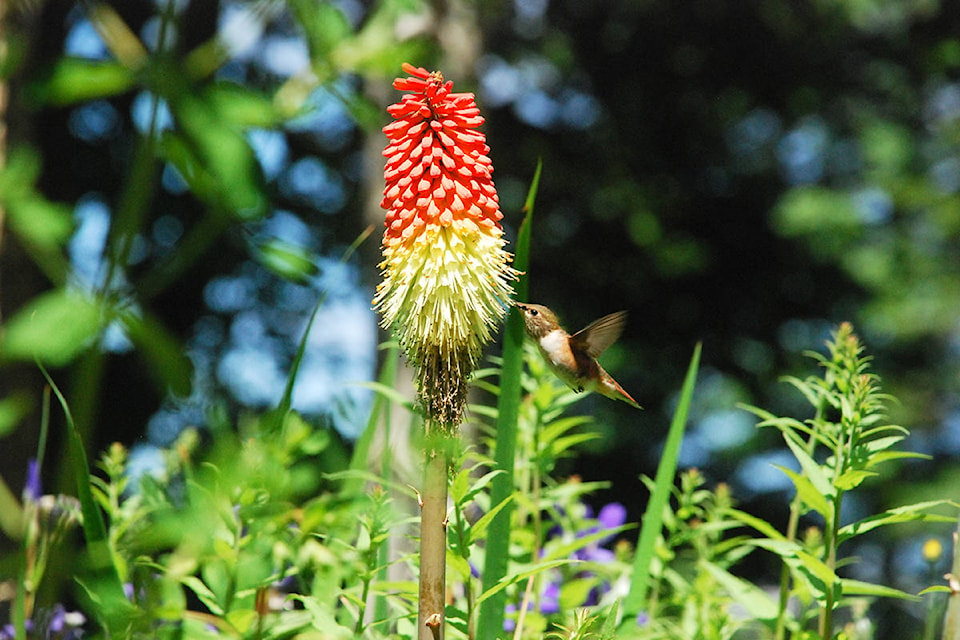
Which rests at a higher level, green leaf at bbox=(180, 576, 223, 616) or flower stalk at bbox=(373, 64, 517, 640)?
flower stalk at bbox=(373, 64, 517, 640)

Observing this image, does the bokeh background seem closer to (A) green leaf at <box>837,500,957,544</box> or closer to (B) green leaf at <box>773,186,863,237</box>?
(B) green leaf at <box>773,186,863,237</box>

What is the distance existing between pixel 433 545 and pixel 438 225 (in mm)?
475

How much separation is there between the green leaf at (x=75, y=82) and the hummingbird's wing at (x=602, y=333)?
1.36 m

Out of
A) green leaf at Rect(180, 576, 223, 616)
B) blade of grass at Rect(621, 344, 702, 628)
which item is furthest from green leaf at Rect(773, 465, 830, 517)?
green leaf at Rect(180, 576, 223, 616)

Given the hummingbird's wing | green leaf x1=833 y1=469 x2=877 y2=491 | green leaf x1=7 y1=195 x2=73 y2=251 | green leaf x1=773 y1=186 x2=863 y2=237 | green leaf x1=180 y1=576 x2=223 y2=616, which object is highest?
green leaf x1=773 y1=186 x2=863 y2=237

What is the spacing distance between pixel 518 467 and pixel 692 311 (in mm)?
10376

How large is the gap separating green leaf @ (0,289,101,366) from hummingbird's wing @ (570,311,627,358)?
1426 millimetres

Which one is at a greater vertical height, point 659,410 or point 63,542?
point 659,410

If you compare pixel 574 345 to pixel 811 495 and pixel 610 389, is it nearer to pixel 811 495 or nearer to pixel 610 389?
pixel 610 389

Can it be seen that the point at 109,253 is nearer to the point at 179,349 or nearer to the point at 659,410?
the point at 179,349

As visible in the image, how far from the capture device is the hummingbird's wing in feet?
6.86

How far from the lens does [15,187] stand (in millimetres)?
846

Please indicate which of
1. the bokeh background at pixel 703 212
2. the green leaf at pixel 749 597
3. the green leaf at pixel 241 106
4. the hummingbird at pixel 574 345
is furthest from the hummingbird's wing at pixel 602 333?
the bokeh background at pixel 703 212

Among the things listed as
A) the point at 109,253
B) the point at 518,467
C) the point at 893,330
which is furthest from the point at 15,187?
the point at 893,330
